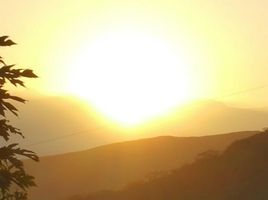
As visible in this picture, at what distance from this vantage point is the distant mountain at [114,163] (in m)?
85.5

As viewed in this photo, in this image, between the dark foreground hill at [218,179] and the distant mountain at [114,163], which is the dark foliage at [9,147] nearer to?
the dark foreground hill at [218,179]

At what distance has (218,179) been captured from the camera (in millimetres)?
45312

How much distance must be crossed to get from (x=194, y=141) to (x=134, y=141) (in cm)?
1240

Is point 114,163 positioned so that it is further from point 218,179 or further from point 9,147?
point 9,147

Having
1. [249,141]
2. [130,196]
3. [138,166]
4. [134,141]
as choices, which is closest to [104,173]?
[138,166]

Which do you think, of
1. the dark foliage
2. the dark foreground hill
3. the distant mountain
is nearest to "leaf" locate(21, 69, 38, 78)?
the dark foliage

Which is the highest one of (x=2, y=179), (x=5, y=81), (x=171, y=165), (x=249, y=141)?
(x=171, y=165)

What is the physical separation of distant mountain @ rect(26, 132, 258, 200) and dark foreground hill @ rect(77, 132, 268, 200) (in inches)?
1201

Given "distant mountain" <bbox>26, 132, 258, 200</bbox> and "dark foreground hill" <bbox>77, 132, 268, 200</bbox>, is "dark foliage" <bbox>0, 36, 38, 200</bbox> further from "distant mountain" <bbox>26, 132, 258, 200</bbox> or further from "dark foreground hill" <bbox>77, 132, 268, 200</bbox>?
"distant mountain" <bbox>26, 132, 258, 200</bbox>

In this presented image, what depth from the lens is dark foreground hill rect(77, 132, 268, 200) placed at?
39938mm

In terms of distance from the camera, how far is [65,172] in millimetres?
98375

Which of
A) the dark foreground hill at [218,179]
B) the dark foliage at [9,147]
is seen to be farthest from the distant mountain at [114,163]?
the dark foliage at [9,147]

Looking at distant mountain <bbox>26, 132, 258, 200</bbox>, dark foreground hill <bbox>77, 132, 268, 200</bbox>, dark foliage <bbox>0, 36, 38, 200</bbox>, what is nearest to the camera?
dark foliage <bbox>0, 36, 38, 200</bbox>

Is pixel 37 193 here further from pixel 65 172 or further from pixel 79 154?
pixel 79 154
